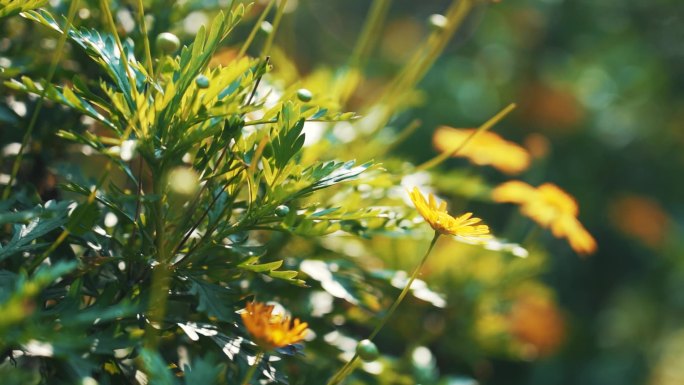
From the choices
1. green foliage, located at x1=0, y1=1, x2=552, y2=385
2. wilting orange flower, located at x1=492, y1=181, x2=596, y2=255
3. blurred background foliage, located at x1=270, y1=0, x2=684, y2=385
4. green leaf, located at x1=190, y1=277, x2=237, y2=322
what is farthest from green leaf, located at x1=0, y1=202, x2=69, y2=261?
blurred background foliage, located at x1=270, y1=0, x2=684, y2=385

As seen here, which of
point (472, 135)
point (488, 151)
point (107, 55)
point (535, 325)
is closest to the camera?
point (107, 55)

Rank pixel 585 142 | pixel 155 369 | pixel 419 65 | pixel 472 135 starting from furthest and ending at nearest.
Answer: pixel 585 142 < pixel 419 65 < pixel 472 135 < pixel 155 369

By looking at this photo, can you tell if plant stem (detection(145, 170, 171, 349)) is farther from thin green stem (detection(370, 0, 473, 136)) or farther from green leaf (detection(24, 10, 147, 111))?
thin green stem (detection(370, 0, 473, 136))

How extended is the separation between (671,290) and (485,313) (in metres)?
1.48

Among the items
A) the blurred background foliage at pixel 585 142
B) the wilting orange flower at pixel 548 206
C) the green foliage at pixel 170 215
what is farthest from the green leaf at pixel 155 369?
the blurred background foliage at pixel 585 142

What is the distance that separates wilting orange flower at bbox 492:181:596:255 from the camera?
886 mm

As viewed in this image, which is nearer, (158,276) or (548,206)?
(158,276)

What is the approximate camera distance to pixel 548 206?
0.93 m

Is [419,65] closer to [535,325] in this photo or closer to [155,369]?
[155,369]

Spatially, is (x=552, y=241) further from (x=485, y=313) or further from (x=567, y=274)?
(x=485, y=313)

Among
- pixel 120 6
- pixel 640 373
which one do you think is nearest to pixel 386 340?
pixel 120 6

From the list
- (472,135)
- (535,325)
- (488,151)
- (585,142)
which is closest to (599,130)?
(585,142)

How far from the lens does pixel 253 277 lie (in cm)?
66

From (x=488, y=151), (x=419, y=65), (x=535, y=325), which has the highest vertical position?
(x=419, y=65)
